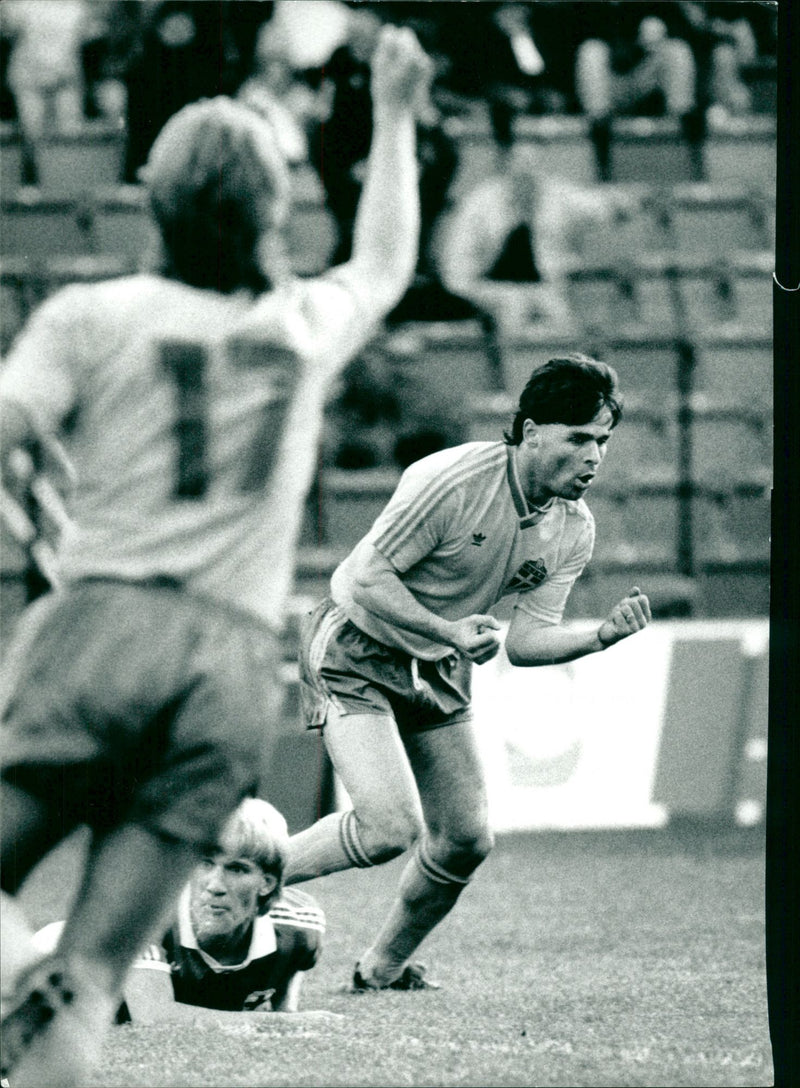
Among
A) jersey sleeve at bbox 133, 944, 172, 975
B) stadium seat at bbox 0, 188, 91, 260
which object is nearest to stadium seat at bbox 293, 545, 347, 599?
stadium seat at bbox 0, 188, 91, 260

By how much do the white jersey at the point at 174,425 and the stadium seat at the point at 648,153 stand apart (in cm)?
454

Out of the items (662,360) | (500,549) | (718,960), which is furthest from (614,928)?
(662,360)

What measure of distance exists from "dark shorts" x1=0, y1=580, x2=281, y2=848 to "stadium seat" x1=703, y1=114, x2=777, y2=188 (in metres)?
4.62

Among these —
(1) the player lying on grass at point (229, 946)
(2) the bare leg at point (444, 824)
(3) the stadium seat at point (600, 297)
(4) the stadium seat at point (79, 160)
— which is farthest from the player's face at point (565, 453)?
(3) the stadium seat at point (600, 297)

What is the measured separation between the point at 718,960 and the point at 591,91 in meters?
3.59

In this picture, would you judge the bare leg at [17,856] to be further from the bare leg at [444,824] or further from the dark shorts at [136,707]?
the bare leg at [444,824]

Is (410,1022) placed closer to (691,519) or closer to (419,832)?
(419,832)

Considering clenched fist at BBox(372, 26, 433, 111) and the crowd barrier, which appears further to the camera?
the crowd barrier

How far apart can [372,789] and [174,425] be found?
1647 millimetres

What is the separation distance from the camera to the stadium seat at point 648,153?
22.1ft

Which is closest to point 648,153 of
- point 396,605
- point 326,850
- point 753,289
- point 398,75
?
point 753,289

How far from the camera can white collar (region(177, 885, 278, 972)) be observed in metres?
3.84

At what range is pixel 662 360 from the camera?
6461mm

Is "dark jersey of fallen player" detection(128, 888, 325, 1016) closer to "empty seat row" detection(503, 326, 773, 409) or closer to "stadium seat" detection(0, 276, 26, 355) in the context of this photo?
"stadium seat" detection(0, 276, 26, 355)
